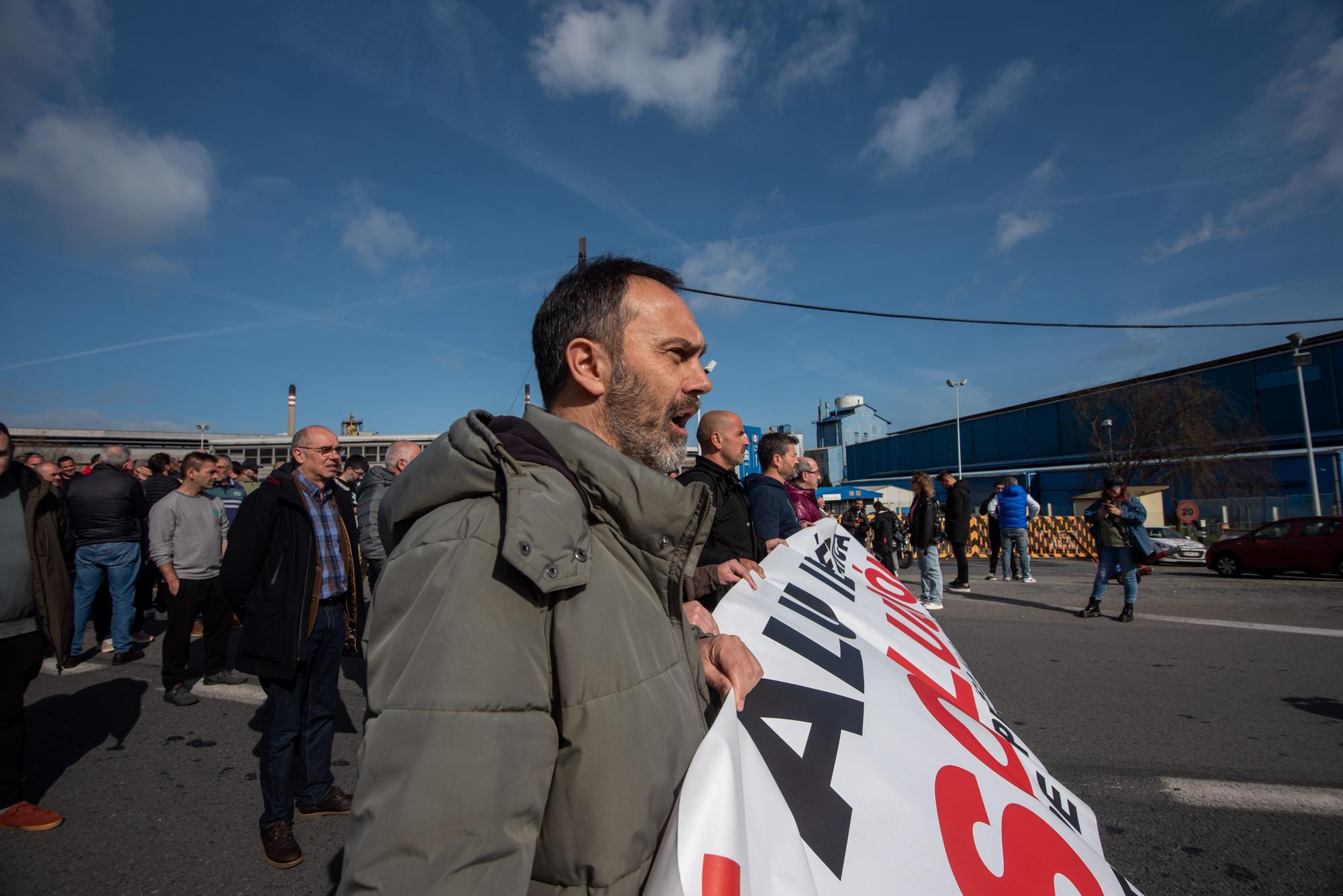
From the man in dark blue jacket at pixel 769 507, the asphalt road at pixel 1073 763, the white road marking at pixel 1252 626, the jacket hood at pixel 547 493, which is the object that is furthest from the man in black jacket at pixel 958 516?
the jacket hood at pixel 547 493

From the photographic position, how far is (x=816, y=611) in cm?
243

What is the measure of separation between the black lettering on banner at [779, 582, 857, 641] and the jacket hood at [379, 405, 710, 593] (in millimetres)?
1227

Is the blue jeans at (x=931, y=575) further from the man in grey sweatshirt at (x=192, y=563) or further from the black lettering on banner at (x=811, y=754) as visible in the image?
the man in grey sweatshirt at (x=192, y=563)

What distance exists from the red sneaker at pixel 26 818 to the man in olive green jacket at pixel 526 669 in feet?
12.8

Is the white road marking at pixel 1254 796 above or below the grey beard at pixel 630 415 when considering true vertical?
below

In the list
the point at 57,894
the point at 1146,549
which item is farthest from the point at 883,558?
the point at 57,894

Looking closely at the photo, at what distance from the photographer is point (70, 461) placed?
968cm

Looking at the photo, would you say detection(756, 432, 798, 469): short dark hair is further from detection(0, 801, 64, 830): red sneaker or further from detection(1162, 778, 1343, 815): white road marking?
detection(0, 801, 64, 830): red sneaker

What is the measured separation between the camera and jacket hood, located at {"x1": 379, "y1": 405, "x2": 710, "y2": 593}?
954 millimetres

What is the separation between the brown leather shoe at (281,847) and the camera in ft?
9.80

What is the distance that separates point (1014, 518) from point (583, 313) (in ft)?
41.8

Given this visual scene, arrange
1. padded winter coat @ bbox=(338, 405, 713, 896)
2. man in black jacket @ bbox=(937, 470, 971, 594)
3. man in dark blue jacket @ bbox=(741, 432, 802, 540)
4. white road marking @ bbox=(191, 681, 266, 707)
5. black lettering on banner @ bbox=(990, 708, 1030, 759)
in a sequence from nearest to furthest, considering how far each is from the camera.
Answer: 1. padded winter coat @ bbox=(338, 405, 713, 896)
2. black lettering on banner @ bbox=(990, 708, 1030, 759)
3. man in dark blue jacket @ bbox=(741, 432, 802, 540)
4. white road marking @ bbox=(191, 681, 266, 707)
5. man in black jacket @ bbox=(937, 470, 971, 594)

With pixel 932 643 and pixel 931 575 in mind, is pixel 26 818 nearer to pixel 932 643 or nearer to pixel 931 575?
pixel 932 643

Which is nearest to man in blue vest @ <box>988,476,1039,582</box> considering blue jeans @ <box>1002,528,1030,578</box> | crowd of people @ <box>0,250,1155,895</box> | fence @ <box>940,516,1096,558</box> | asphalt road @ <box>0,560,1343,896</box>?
blue jeans @ <box>1002,528,1030,578</box>
